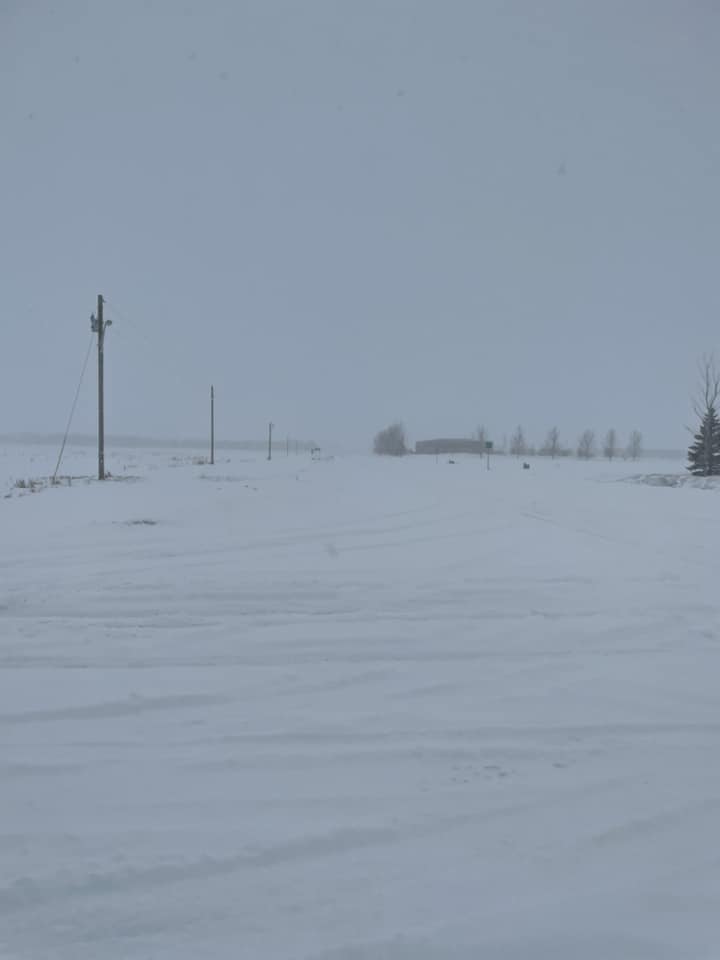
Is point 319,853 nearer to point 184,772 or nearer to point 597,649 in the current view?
point 184,772

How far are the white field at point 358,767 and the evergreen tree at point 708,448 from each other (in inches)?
1228

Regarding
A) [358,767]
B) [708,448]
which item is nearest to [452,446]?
[708,448]

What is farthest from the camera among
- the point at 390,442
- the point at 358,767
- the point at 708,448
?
the point at 390,442

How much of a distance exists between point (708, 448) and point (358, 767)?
35613 mm

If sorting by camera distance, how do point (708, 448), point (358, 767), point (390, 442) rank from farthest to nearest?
1. point (390, 442)
2. point (708, 448)
3. point (358, 767)

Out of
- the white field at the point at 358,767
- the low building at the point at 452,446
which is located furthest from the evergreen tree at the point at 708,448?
the low building at the point at 452,446

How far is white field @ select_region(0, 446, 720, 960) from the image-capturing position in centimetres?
166

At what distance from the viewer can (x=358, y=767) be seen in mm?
2369

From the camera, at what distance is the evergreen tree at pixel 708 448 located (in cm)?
3162

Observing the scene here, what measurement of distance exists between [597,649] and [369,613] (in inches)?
66.2

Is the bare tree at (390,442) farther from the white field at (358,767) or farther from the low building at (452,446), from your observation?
the white field at (358,767)

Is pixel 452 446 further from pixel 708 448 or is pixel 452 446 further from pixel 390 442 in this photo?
pixel 708 448

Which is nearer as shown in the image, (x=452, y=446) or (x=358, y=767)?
(x=358, y=767)

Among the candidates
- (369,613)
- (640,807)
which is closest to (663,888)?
(640,807)
